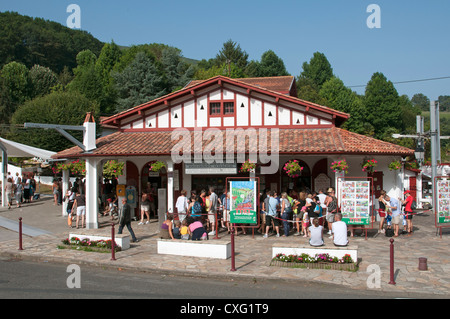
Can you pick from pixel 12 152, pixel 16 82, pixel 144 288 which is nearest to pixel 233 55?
pixel 16 82

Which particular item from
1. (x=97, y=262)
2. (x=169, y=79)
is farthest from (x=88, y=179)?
(x=169, y=79)

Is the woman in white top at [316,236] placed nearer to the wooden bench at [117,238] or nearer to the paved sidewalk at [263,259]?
the paved sidewalk at [263,259]

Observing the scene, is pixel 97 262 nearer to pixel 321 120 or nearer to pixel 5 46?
pixel 321 120

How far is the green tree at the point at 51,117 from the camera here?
41781 millimetres

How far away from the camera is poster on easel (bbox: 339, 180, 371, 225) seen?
14.9 meters

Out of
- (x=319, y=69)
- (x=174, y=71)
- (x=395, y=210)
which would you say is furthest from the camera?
(x=319, y=69)

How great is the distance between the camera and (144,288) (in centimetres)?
925

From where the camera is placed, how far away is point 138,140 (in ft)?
65.7

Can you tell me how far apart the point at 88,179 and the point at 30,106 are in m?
31.1

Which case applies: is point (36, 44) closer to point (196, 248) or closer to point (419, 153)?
point (419, 153)

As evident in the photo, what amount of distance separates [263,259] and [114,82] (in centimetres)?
5885

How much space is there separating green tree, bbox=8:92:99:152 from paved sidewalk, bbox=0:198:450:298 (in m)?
25.1

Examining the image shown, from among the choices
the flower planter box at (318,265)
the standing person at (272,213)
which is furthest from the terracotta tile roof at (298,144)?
the flower planter box at (318,265)

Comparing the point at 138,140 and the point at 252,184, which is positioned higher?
the point at 138,140
